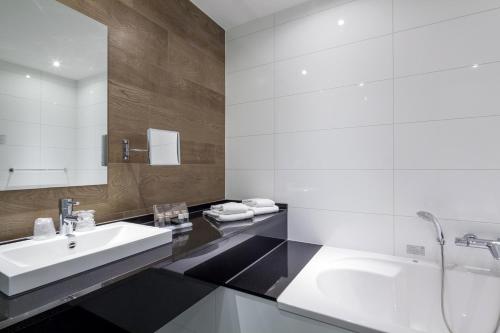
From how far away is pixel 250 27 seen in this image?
2.21 metres

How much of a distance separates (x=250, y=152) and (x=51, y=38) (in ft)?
4.84

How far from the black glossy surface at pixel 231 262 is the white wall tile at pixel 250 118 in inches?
36.5

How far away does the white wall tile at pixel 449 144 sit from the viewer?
1396 millimetres

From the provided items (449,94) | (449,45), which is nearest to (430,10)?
(449,45)

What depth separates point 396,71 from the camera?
5.37 feet

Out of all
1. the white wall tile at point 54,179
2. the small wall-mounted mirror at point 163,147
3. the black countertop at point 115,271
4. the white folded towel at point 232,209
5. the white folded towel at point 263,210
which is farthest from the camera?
the white folded towel at point 263,210

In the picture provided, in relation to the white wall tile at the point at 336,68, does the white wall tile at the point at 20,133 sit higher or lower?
lower

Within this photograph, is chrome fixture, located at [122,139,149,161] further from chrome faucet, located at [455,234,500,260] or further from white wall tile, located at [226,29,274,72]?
chrome faucet, located at [455,234,500,260]

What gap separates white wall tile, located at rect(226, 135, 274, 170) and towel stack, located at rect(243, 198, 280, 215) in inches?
13.3

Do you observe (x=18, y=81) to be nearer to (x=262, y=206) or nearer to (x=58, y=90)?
(x=58, y=90)

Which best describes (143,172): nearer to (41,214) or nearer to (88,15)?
(41,214)

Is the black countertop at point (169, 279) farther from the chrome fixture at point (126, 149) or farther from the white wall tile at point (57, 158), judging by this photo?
the white wall tile at point (57, 158)

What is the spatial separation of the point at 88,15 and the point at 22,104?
57 cm

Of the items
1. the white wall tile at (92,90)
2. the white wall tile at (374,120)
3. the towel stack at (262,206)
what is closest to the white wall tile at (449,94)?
the white wall tile at (374,120)
